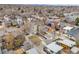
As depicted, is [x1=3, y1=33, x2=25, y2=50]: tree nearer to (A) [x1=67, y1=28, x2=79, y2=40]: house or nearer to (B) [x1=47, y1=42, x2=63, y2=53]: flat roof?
(B) [x1=47, y1=42, x2=63, y2=53]: flat roof

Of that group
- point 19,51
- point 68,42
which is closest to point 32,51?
point 19,51

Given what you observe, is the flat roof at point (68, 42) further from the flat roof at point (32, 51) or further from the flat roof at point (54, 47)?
the flat roof at point (32, 51)

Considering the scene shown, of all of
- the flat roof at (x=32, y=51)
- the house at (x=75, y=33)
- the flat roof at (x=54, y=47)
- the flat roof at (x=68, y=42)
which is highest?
the house at (x=75, y=33)

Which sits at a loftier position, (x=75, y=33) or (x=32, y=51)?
(x=75, y=33)

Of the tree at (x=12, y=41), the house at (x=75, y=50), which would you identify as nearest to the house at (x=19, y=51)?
the tree at (x=12, y=41)

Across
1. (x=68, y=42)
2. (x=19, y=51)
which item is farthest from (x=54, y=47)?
(x=19, y=51)

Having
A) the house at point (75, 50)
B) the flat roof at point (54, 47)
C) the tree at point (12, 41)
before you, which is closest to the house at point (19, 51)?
the tree at point (12, 41)

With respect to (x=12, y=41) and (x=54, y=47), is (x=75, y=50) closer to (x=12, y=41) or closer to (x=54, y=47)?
(x=54, y=47)

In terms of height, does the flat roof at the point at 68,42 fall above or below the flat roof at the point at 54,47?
above

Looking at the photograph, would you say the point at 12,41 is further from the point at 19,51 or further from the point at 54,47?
the point at 54,47
